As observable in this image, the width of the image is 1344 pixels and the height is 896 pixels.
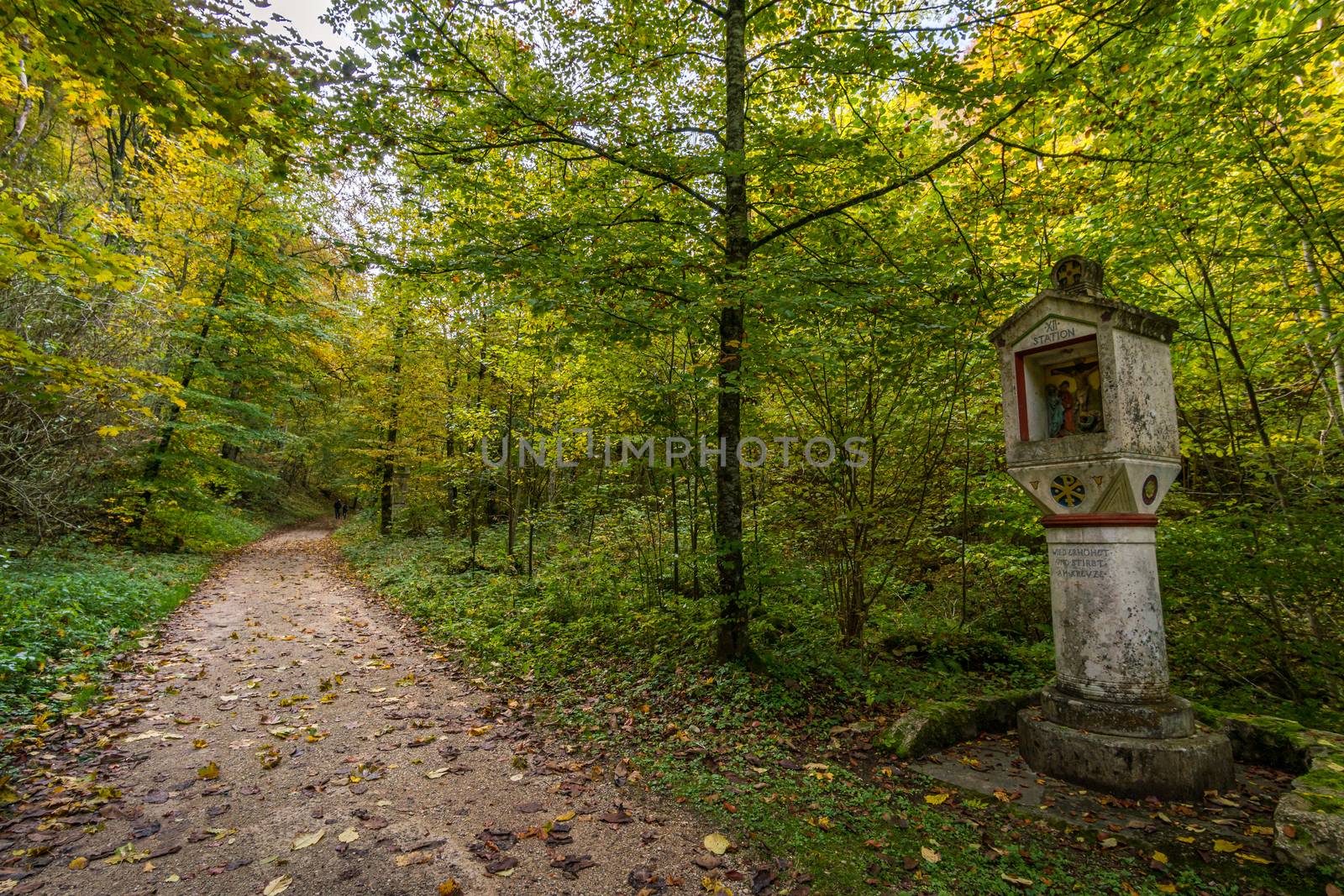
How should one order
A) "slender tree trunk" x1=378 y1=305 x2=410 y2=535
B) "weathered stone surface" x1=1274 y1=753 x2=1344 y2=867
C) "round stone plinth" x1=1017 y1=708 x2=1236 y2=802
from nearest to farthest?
"weathered stone surface" x1=1274 y1=753 x2=1344 y2=867
"round stone plinth" x1=1017 y1=708 x2=1236 y2=802
"slender tree trunk" x1=378 y1=305 x2=410 y2=535

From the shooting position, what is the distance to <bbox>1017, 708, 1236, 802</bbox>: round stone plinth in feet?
11.8

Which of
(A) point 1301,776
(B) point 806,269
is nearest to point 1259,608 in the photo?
(A) point 1301,776

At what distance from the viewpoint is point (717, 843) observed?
10.6 ft

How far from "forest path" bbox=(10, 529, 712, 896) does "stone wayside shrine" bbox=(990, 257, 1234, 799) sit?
2807 millimetres

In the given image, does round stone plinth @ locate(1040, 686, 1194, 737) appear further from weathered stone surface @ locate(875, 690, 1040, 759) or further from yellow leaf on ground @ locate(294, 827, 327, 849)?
yellow leaf on ground @ locate(294, 827, 327, 849)

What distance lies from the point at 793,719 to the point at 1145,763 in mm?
2451

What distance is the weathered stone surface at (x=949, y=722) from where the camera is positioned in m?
4.34

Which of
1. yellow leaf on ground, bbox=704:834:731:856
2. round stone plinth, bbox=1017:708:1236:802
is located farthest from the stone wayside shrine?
yellow leaf on ground, bbox=704:834:731:856

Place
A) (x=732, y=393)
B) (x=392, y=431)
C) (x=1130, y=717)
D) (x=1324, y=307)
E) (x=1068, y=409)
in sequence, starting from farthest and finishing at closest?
(x=392, y=431)
(x=732, y=393)
(x=1324, y=307)
(x=1068, y=409)
(x=1130, y=717)

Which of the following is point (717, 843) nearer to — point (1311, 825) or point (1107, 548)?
point (1311, 825)

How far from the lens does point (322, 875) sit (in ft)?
9.55

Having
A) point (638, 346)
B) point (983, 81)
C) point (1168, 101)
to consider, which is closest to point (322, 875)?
point (638, 346)

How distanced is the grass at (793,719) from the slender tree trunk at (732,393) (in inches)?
18.1

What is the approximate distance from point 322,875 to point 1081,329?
6025 millimetres
